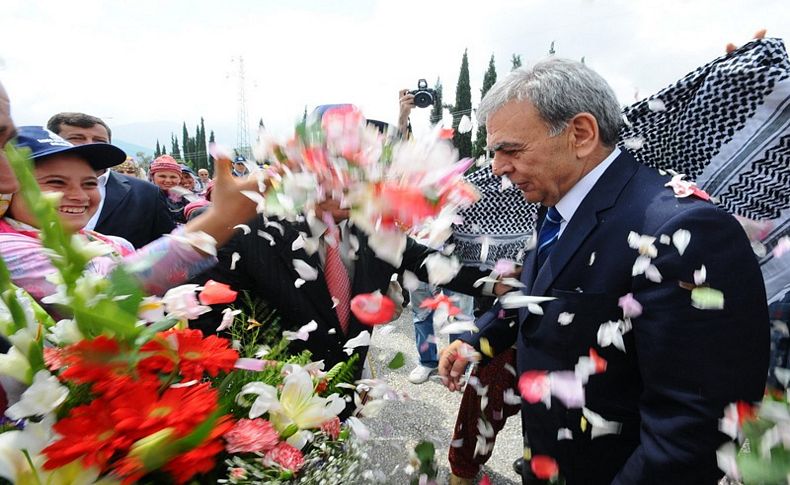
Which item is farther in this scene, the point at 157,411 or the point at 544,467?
the point at 544,467

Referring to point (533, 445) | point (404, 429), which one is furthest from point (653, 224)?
point (404, 429)

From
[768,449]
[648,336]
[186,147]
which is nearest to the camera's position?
[768,449]

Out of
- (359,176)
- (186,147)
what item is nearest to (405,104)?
(359,176)

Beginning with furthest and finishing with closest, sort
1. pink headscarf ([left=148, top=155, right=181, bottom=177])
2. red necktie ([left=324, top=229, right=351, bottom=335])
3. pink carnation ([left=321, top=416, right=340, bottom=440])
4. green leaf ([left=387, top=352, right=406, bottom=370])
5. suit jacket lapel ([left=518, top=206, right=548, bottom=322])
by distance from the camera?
pink headscarf ([left=148, top=155, right=181, bottom=177]), red necktie ([left=324, top=229, right=351, bottom=335]), suit jacket lapel ([left=518, top=206, right=548, bottom=322]), green leaf ([left=387, top=352, right=406, bottom=370]), pink carnation ([left=321, top=416, right=340, bottom=440])

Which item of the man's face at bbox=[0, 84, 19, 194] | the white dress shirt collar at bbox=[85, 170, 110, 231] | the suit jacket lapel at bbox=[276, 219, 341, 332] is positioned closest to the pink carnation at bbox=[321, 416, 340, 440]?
the man's face at bbox=[0, 84, 19, 194]

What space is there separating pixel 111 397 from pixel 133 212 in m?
3.34

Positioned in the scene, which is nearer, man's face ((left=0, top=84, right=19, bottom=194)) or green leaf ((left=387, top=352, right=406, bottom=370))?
man's face ((left=0, top=84, right=19, bottom=194))

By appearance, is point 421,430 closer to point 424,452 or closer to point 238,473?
point 424,452

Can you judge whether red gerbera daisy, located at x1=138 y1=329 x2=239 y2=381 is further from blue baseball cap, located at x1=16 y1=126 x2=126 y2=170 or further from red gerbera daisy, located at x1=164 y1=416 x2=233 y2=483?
blue baseball cap, located at x1=16 y1=126 x2=126 y2=170

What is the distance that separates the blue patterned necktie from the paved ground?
4.20ft

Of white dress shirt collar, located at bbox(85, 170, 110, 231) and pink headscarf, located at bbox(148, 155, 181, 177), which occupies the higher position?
white dress shirt collar, located at bbox(85, 170, 110, 231)

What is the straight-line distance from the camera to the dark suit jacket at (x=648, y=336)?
4.24 feet

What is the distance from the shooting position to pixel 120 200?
3.51 meters

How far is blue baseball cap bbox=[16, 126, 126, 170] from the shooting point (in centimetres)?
157
